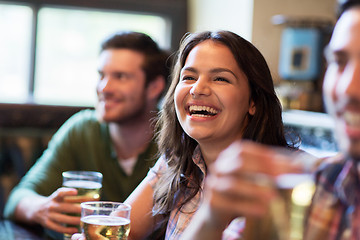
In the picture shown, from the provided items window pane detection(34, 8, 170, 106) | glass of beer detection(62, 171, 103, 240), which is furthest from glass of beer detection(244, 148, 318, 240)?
window pane detection(34, 8, 170, 106)

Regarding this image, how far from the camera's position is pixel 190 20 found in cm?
465

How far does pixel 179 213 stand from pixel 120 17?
10.9 feet

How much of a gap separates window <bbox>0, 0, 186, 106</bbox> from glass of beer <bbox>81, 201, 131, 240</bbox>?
309 cm

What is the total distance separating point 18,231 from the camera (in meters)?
1.67

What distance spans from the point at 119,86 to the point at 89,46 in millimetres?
2188

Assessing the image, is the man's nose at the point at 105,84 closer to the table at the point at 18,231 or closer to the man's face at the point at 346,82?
the table at the point at 18,231

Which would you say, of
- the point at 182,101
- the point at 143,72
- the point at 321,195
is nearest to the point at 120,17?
the point at 143,72

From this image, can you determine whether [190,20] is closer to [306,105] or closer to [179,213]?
[306,105]

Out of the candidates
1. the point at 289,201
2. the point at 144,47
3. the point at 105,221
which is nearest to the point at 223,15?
the point at 144,47

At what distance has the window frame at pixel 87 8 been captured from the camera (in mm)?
4102

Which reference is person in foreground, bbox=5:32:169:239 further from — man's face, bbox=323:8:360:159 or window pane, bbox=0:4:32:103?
window pane, bbox=0:4:32:103

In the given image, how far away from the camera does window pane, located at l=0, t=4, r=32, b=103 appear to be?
13.9 feet

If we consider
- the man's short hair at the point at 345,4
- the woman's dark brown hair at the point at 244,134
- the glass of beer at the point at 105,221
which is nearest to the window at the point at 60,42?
the woman's dark brown hair at the point at 244,134

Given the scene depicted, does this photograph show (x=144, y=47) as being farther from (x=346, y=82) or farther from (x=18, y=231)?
(x=346, y=82)
